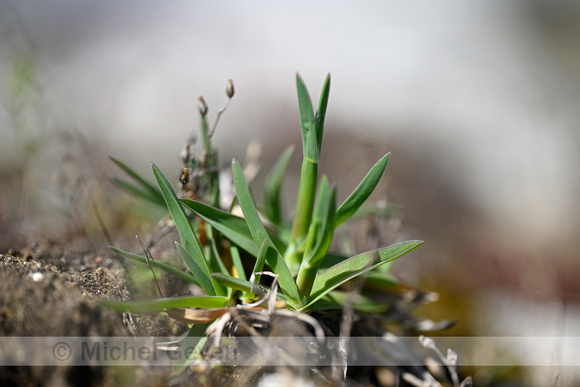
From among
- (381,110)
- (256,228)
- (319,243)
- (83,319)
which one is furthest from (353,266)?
(381,110)

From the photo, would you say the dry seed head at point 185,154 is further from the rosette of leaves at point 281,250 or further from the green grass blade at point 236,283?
the green grass blade at point 236,283

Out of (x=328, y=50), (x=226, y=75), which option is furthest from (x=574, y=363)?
(x=328, y=50)

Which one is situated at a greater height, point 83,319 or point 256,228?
point 256,228

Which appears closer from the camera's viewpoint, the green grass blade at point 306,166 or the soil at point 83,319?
the soil at point 83,319

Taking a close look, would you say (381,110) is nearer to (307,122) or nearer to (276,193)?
(276,193)

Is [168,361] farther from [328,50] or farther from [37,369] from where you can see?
[328,50]

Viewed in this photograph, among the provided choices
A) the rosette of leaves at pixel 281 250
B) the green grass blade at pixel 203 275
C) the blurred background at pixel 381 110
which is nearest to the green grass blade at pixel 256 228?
the rosette of leaves at pixel 281 250

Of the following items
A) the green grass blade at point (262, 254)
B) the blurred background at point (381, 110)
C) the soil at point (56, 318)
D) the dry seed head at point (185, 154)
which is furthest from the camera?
the blurred background at point (381, 110)
